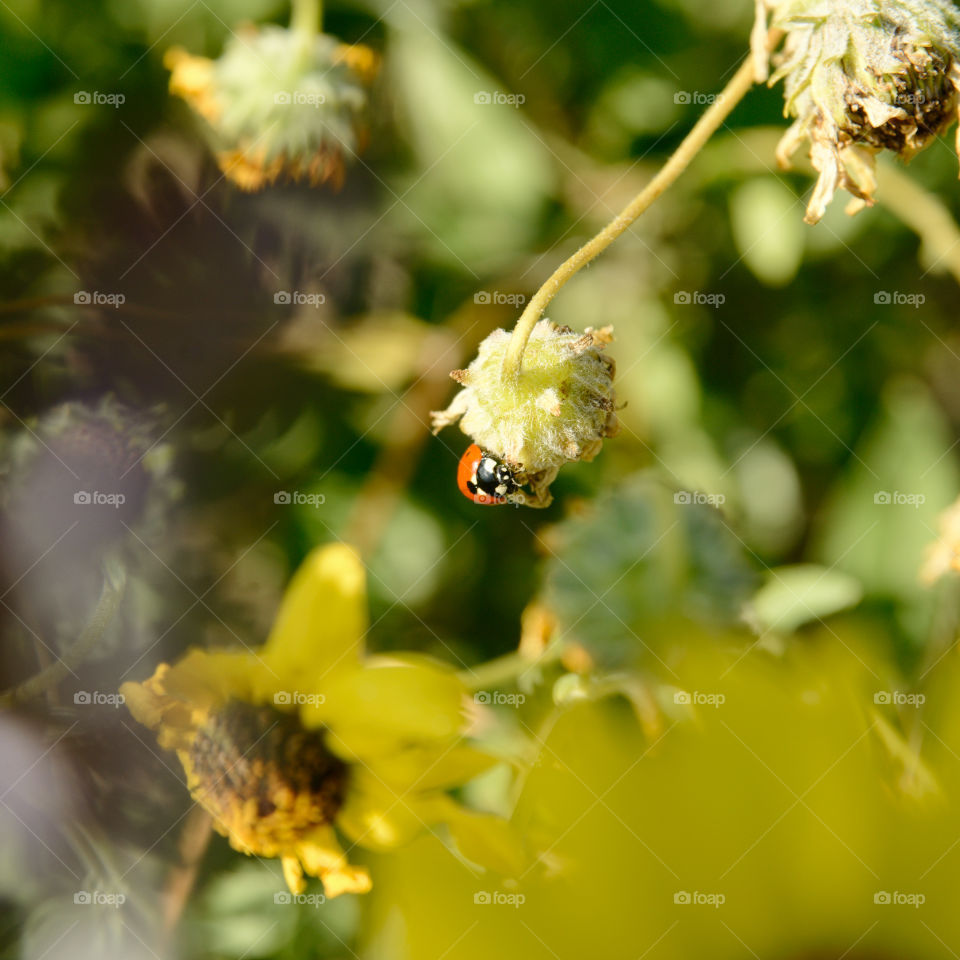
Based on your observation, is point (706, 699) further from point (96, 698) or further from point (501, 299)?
point (96, 698)

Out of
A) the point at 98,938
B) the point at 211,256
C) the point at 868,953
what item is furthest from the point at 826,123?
the point at 98,938

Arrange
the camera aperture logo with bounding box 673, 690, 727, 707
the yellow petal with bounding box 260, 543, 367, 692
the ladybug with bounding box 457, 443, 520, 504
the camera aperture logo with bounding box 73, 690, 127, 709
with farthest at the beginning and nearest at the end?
the camera aperture logo with bounding box 73, 690, 127, 709 → the yellow petal with bounding box 260, 543, 367, 692 → the ladybug with bounding box 457, 443, 520, 504 → the camera aperture logo with bounding box 673, 690, 727, 707

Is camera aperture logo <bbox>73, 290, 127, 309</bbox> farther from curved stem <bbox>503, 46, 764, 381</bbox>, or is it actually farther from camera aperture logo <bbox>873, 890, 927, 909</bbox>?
camera aperture logo <bbox>873, 890, 927, 909</bbox>

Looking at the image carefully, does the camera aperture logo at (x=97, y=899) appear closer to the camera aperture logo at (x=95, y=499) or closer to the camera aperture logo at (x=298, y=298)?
the camera aperture logo at (x=95, y=499)

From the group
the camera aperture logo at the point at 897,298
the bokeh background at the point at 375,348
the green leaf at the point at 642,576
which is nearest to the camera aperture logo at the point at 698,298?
the bokeh background at the point at 375,348

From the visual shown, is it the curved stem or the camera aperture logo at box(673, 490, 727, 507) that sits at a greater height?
the curved stem

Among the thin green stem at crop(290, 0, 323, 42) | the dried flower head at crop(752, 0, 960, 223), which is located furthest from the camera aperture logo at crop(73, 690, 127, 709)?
the dried flower head at crop(752, 0, 960, 223)

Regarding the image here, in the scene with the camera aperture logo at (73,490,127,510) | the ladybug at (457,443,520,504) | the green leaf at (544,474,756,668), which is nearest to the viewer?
the ladybug at (457,443,520,504)
